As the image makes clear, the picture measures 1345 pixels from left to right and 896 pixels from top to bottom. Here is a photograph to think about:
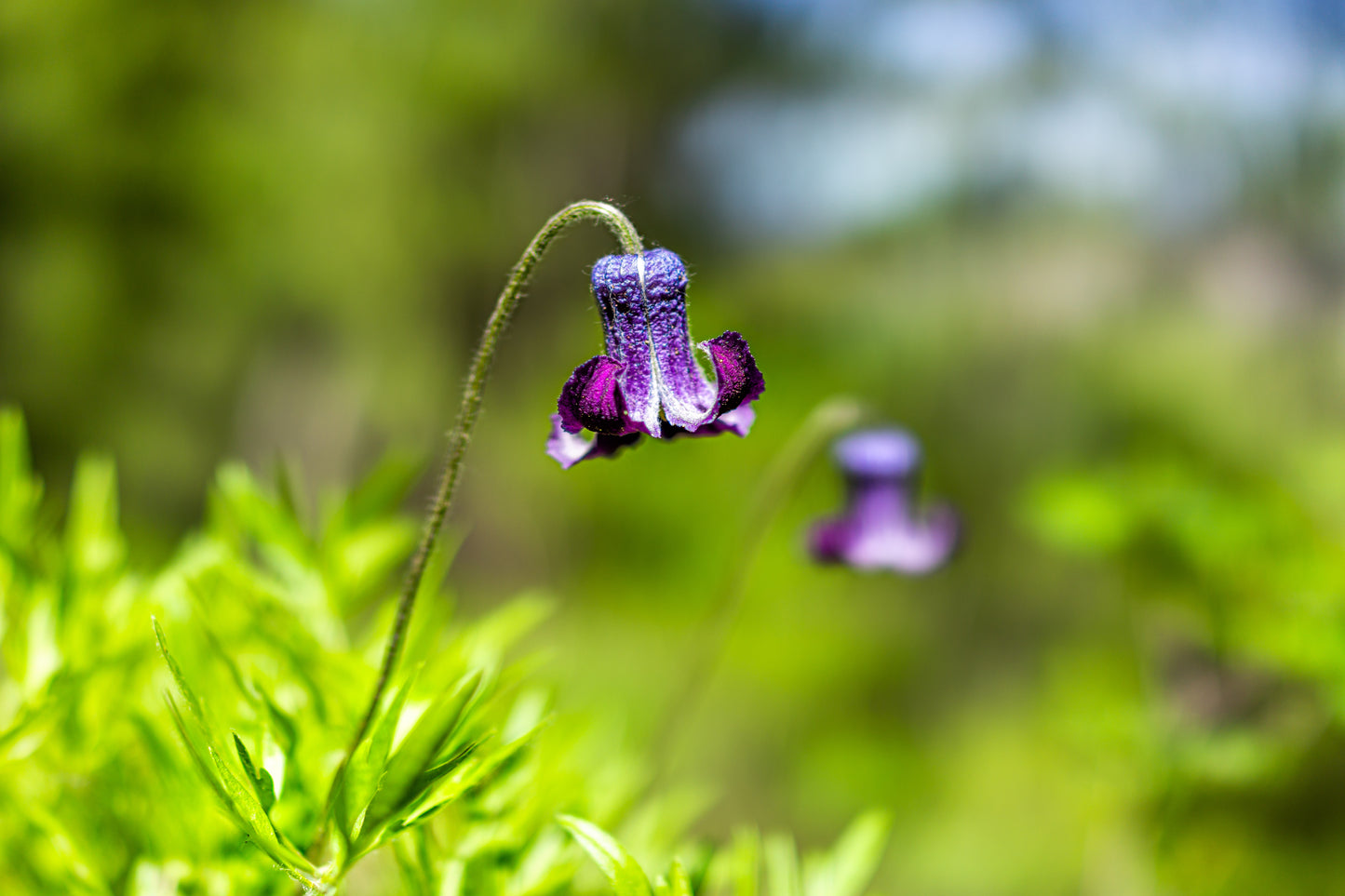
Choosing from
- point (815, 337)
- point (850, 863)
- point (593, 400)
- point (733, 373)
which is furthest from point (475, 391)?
point (815, 337)

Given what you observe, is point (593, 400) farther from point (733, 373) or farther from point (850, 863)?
point (850, 863)

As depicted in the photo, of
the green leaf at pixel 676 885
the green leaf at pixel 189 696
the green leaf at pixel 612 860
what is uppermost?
the green leaf at pixel 189 696

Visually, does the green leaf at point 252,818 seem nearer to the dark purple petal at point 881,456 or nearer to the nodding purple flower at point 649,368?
the nodding purple flower at point 649,368

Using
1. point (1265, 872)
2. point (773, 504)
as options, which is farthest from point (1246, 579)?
point (773, 504)

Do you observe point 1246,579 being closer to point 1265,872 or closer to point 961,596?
point 1265,872

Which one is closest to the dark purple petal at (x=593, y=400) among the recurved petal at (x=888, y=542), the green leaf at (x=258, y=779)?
the green leaf at (x=258, y=779)
